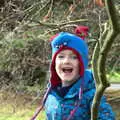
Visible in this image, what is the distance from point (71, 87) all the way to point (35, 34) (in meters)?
4.35

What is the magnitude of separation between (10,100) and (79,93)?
7.59 metres

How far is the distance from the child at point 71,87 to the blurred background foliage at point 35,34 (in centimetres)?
301

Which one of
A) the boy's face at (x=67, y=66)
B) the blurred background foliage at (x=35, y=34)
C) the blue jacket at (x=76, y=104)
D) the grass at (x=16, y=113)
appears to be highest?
the blurred background foliage at (x=35, y=34)

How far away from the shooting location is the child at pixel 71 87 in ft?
8.56

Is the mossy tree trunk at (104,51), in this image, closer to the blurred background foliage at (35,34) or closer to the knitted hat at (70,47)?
the knitted hat at (70,47)

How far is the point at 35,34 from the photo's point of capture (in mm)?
7020

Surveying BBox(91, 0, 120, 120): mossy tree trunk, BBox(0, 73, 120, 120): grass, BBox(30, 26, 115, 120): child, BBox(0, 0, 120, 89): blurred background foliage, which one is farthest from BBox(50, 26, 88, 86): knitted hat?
BBox(0, 73, 120, 120): grass

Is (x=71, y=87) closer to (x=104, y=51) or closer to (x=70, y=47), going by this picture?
(x=70, y=47)

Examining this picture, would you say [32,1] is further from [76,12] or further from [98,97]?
[98,97]

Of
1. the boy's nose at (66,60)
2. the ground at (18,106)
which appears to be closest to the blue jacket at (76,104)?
the boy's nose at (66,60)

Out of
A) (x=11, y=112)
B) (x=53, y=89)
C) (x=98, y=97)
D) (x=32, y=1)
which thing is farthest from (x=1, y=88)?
(x=98, y=97)

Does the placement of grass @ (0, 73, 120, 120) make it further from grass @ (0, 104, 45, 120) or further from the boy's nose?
the boy's nose

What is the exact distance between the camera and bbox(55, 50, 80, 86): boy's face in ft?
8.73

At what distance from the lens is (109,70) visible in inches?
267
